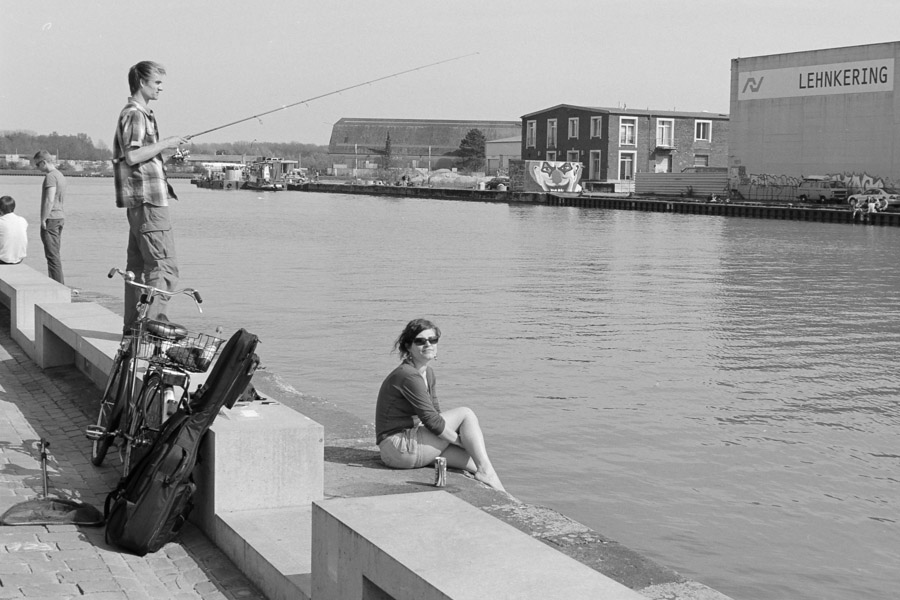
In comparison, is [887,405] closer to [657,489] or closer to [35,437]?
[657,489]

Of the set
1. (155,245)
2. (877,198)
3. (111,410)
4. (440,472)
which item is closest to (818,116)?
(877,198)

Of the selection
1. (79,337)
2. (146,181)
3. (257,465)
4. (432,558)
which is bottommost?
(257,465)

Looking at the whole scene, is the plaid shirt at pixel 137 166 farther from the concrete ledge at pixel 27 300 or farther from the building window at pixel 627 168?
the building window at pixel 627 168

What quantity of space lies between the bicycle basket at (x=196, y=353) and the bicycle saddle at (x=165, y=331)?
0.10 meters

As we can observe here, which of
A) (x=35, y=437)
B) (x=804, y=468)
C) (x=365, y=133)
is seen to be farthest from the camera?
(x=365, y=133)

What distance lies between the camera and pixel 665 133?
9356 cm

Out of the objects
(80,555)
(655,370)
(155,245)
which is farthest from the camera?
(655,370)

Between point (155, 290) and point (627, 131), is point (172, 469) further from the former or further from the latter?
point (627, 131)

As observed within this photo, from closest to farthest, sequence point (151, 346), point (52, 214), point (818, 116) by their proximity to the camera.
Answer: point (151, 346), point (52, 214), point (818, 116)

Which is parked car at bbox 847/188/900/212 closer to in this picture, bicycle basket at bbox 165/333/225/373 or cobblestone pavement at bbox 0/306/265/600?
cobblestone pavement at bbox 0/306/265/600

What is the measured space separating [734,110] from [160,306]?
225 ft

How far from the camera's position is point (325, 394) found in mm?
A: 13641

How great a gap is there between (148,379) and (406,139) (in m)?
162

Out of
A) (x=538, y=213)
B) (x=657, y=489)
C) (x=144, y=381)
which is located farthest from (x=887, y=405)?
(x=538, y=213)
